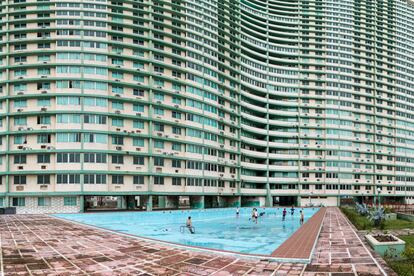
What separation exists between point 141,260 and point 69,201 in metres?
36.7

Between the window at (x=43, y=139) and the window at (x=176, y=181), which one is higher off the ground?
the window at (x=43, y=139)

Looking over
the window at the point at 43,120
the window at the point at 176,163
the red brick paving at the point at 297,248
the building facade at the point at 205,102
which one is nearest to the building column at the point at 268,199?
the building facade at the point at 205,102

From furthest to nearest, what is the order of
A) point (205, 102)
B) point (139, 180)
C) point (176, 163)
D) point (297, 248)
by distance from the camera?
point (205, 102) → point (176, 163) → point (139, 180) → point (297, 248)

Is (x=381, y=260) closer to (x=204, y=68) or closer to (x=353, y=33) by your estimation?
(x=204, y=68)

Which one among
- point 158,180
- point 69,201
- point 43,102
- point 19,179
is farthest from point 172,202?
point 43,102

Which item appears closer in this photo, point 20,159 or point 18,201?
point 18,201

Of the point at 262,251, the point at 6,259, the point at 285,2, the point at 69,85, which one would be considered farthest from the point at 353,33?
the point at 6,259

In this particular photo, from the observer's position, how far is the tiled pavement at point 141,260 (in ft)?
44.8

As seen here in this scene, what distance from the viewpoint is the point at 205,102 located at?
63.4 meters

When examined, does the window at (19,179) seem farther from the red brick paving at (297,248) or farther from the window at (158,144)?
the red brick paving at (297,248)

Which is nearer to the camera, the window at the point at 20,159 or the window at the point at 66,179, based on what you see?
the window at the point at 66,179

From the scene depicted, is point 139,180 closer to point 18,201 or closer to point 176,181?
point 176,181

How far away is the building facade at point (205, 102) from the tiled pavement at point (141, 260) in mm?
29957

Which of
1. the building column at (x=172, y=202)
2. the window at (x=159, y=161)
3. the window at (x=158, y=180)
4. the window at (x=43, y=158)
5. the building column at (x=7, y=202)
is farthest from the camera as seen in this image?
the building column at (x=172, y=202)
